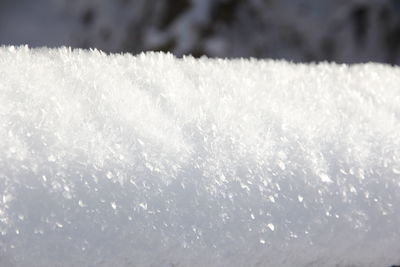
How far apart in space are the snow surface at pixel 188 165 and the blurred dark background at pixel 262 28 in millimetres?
1275

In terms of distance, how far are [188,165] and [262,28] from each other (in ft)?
4.51

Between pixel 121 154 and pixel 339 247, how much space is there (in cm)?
8

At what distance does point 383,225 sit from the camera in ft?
0.67

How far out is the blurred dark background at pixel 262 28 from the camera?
4.93 feet

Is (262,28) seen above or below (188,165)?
above

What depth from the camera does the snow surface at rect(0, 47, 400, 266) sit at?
A: 172 mm

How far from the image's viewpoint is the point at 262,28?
1526mm

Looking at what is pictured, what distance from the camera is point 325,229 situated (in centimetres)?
20

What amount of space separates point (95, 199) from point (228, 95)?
0.06 meters

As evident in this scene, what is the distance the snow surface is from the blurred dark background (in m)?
1.27

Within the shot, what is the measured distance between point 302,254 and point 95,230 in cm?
7

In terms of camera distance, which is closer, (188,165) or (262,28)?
(188,165)

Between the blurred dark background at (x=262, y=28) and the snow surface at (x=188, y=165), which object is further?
the blurred dark background at (x=262, y=28)

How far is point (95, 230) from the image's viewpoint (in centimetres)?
17
